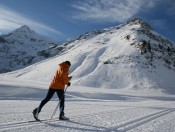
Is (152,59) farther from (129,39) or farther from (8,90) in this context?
(8,90)

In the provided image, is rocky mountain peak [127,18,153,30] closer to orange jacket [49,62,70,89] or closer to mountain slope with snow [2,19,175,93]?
mountain slope with snow [2,19,175,93]

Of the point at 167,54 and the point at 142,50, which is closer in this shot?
the point at 142,50

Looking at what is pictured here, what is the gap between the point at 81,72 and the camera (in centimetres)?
7350

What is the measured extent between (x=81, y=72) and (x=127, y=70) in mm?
11787

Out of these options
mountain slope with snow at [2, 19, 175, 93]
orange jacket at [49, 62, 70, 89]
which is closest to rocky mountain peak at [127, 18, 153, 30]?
mountain slope with snow at [2, 19, 175, 93]

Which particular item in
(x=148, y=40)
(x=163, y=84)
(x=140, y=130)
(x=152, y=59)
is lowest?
(x=140, y=130)

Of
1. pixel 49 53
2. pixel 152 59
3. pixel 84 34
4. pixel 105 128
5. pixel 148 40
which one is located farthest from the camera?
pixel 49 53

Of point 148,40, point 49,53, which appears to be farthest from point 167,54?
point 49,53

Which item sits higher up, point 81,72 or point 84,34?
point 84,34

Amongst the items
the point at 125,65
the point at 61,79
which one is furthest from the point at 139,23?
the point at 61,79

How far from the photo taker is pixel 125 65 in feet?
257

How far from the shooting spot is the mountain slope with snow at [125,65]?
71125 millimetres

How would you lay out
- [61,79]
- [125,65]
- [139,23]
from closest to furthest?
1. [61,79]
2. [125,65]
3. [139,23]

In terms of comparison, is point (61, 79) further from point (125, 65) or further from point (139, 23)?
point (139, 23)
